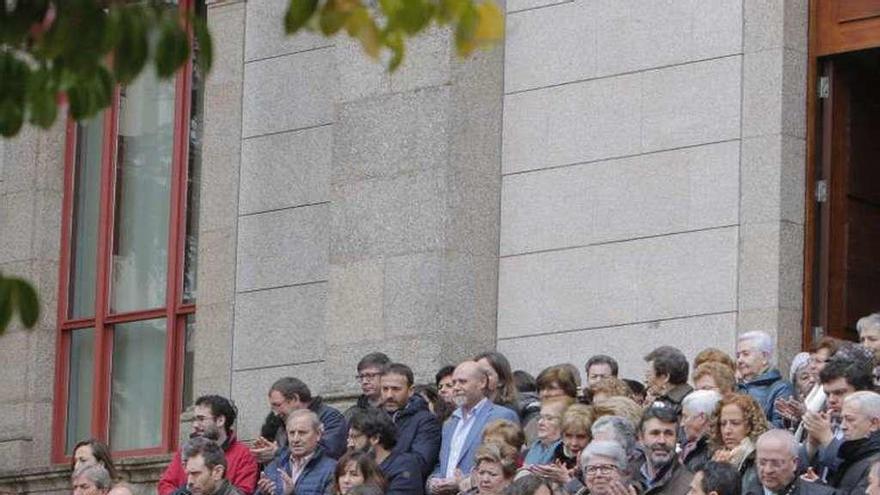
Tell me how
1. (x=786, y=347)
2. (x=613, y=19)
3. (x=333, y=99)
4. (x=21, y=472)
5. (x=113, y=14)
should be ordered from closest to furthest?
(x=113, y=14), (x=786, y=347), (x=613, y=19), (x=333, y=99), (x=21, y=472)

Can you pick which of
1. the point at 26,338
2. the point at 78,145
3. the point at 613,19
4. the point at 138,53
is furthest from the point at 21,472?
the point at 138,53

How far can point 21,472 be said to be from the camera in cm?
2492

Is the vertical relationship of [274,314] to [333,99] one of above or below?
below

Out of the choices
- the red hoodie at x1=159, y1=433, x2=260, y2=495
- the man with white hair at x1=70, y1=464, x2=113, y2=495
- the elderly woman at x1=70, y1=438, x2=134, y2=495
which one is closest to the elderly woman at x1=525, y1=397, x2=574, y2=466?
the red hoodie at x1=159, y1=433, x2=260, y2=495

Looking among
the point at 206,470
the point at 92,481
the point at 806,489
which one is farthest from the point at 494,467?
the point at 92,481

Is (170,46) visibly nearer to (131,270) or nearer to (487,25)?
(487,25)

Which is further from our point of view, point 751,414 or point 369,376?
point 369,376

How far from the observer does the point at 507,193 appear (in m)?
21.3

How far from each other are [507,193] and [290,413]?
4027 millimetres

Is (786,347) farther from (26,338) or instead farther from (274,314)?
(26,338)

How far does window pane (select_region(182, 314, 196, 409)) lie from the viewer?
24.4 metres

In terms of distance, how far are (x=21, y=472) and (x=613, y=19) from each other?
27.5 ft

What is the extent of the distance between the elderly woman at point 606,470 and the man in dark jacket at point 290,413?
401 centimetres

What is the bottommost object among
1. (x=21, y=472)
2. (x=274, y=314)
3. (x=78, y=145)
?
(x=21, y=472)
